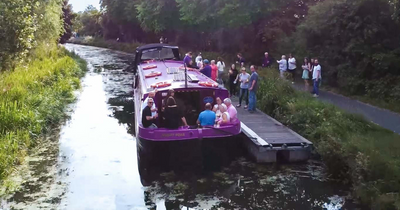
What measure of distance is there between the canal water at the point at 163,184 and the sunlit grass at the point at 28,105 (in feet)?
2.24

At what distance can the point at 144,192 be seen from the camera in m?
9.93

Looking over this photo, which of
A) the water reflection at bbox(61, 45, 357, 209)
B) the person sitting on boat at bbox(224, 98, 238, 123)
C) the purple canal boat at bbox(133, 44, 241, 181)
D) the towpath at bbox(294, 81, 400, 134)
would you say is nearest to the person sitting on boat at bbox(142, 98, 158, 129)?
the purple canal boat at bbox(133, 44, 241, 181)

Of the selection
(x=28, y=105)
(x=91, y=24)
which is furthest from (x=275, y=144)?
(x=91, y=24)

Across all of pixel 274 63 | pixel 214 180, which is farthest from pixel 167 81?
pixel 274 63

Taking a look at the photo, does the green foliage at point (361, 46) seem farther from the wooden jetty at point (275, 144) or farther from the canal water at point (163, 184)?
the canal water at point (163, 184)

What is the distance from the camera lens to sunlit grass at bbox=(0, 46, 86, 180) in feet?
37.9

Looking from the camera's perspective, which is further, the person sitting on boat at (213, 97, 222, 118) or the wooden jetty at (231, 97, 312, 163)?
the person sitting on boat at (213, 97, 222, 118)

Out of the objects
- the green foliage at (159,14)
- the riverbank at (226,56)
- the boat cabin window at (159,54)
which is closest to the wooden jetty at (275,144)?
the riverbank at (226,56)

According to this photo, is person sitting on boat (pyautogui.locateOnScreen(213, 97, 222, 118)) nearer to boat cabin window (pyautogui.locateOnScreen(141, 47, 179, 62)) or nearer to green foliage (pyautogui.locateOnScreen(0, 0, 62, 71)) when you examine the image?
boat cabin window (pyautogui.locateOnScreen(141, 47, 179, 62))

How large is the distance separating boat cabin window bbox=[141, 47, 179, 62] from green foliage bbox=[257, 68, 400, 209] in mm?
5998

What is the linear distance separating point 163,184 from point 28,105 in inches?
263

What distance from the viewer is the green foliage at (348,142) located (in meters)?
8.33

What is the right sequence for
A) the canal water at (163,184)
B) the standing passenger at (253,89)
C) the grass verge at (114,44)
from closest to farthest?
1. the canal water at (163,184)
2. the standing passenger at (253,89)
3. the grass verge at (114,44)

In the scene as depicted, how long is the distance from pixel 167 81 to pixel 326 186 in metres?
5.58
